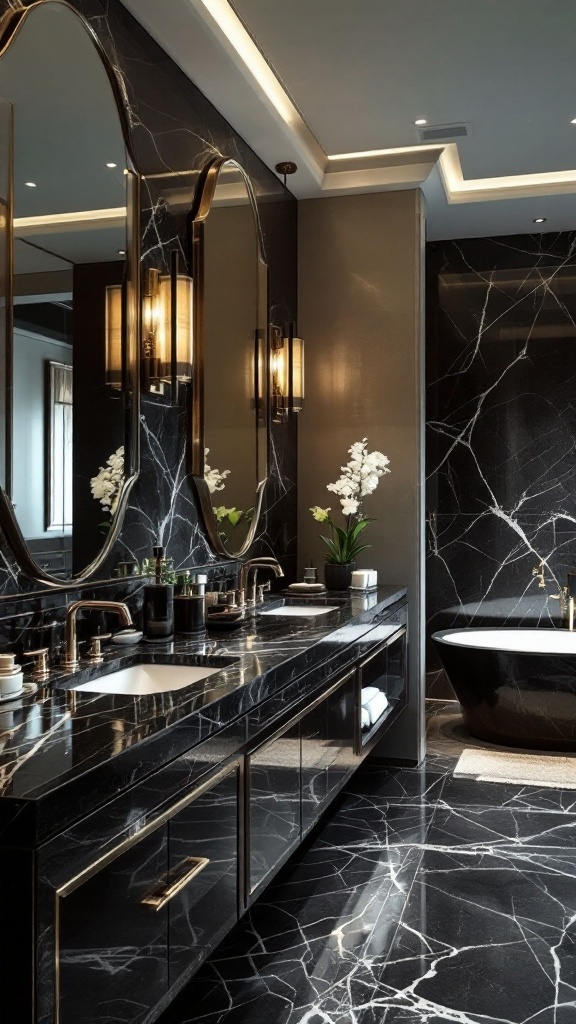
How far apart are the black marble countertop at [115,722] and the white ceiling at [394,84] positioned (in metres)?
1.96

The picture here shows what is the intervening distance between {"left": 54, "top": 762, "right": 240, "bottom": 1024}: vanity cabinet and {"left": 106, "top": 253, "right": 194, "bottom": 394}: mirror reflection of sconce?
1290 millimetres

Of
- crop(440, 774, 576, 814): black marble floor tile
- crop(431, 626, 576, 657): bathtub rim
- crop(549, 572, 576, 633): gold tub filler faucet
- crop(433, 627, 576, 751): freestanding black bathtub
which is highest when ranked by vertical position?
crop(549, 572, 576, 633): gold tub filler faucet

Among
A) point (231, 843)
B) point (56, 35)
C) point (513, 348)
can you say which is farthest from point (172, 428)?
point (513, 348)

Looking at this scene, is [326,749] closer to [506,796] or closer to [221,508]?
[221,508]

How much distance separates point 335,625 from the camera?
9.59ft

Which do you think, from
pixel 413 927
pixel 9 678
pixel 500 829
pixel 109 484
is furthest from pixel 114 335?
pixel 500 829

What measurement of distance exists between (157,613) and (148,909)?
1.06 metres

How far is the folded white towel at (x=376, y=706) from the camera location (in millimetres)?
3464

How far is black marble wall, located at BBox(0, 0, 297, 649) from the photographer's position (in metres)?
2.15

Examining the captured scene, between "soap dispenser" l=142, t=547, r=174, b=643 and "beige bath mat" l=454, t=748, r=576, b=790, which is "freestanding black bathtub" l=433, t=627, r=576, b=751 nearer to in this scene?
"beige bath mat" l=454, t=748, r=576, b=790

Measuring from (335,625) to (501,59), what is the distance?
217 cm

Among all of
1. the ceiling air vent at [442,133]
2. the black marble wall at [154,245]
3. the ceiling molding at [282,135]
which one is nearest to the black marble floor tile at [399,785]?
the black marble wall at [154,245]

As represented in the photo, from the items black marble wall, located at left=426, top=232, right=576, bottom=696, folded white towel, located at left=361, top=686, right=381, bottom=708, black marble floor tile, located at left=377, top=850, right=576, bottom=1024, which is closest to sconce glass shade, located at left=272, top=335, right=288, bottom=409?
folded white towel, located at left=361, top=686, right=381, bottom=708

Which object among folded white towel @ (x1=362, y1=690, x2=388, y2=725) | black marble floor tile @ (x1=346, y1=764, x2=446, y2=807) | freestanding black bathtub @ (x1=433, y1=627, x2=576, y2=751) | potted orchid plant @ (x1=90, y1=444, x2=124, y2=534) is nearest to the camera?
potted orchid plant @ (x1=90, y1=444, x2=124, y2=534)
